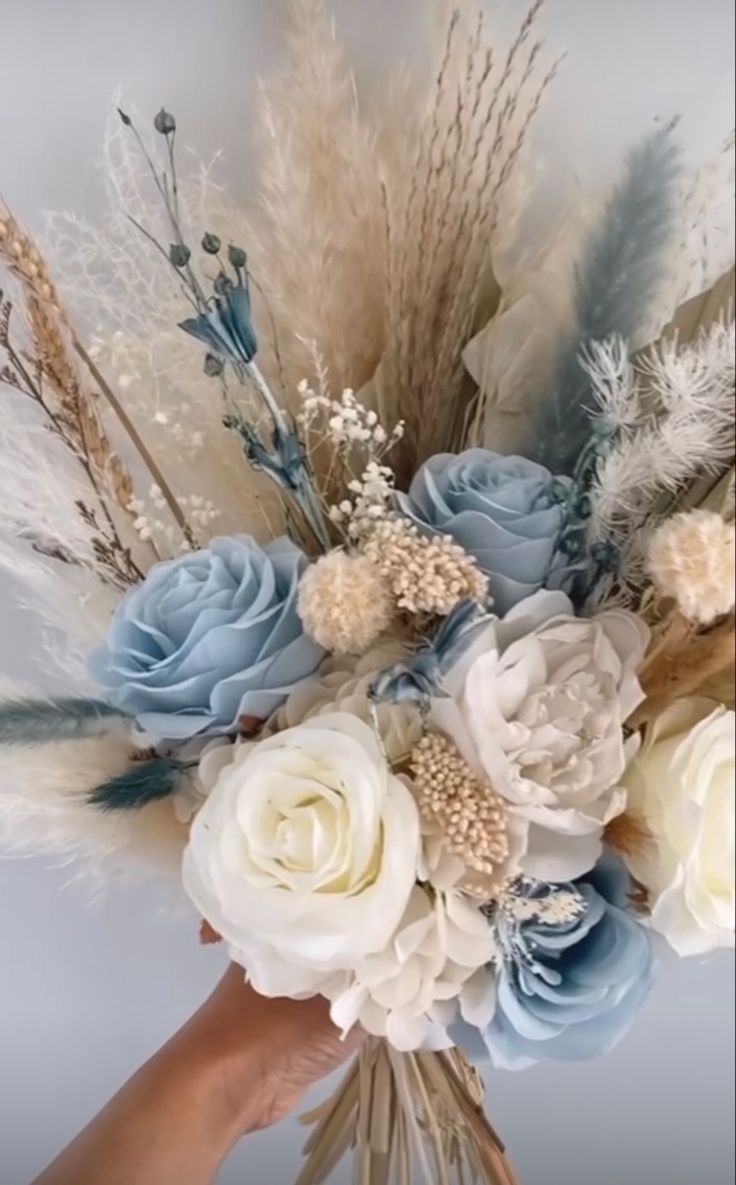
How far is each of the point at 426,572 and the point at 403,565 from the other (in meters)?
0.01

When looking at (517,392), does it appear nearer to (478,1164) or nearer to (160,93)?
(160,93)

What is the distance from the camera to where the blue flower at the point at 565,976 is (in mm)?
650

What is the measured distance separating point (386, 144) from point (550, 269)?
15cm

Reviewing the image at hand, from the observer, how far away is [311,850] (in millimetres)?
617

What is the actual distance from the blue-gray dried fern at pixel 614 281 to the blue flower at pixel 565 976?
0.27 m

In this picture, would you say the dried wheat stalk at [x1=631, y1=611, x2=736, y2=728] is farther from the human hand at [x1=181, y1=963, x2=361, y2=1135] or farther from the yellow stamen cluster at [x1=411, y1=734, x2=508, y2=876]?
the human hand at [x1=181, y1=963, x2=361, y2=1135]

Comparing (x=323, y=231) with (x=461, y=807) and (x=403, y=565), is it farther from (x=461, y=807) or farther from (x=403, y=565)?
(x=461, y=807)

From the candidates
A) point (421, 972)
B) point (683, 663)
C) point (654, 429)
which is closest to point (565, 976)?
point (421, 972)

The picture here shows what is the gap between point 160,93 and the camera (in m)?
0.87

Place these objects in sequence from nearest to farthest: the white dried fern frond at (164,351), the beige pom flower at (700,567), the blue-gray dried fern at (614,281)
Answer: the beige pom flower at (700,567) → the blue-gray dried fern at (614,281) → the white dried fern frond at (164,351)

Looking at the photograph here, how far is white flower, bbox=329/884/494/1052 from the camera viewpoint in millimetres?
627

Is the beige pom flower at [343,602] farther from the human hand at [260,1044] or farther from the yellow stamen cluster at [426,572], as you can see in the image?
the human hand at [260,1044]

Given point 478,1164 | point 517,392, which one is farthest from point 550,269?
point 478,1164

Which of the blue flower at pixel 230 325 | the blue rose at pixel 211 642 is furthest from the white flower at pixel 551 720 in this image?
the blue flower at pixel 230 325
